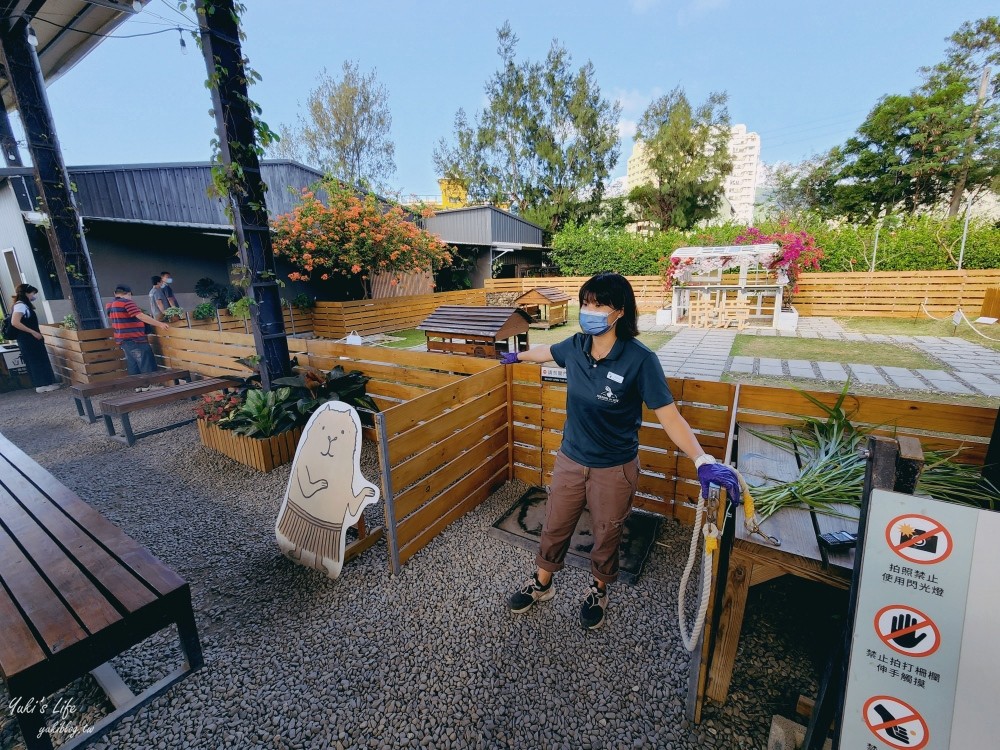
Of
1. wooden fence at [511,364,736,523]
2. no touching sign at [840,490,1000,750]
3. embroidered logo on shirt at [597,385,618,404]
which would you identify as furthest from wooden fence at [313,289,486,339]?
no touching sign at [840,490,1000,750]

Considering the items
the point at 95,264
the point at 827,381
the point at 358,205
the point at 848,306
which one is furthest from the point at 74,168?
the point at 848,306

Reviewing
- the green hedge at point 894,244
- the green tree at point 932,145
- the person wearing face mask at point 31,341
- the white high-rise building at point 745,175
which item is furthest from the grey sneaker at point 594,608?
the white high-rise building at point 745,175

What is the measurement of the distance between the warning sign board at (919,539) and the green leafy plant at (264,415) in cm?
471

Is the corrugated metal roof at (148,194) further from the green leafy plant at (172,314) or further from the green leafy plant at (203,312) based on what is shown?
the green leafy plant at (172,314)

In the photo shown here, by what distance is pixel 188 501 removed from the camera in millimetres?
3871

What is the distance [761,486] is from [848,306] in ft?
50.9

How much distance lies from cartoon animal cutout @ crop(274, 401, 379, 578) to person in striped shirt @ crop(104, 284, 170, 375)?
6.13 m

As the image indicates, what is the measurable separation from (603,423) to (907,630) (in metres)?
1.24

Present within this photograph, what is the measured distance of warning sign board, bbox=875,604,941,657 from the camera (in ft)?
3.66

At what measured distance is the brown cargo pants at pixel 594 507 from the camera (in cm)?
219

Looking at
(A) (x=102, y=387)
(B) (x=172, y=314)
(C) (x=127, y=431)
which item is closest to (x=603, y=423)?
(C) (x=127, y=431)

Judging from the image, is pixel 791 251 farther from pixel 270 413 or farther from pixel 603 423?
pixel 270 413

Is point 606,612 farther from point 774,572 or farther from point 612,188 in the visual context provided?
point 612,188

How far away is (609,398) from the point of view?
2086 millimetres
